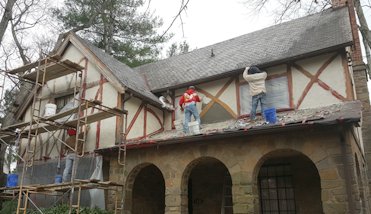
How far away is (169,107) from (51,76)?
14.7 ft

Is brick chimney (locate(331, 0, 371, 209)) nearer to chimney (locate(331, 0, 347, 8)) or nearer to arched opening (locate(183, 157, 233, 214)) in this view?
chimney (locate(331, 0, 347, 8))

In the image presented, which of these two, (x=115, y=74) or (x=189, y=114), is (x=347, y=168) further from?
(x=115, y=74)

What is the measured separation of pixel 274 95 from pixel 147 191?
5.40m

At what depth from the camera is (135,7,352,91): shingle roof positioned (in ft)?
37.4

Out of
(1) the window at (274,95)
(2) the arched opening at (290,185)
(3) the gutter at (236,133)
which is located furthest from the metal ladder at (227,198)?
(3) the gutter at (236,133)

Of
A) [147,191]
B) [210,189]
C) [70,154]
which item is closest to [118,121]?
[70,154]

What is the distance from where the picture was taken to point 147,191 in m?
12.4

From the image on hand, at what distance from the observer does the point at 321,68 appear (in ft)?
35.7

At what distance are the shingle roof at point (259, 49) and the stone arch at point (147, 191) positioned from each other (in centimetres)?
324

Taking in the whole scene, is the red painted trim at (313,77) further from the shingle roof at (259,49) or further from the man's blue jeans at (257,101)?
the man's blue jeans at (257,101)

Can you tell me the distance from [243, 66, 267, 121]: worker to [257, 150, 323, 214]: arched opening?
1.64 metres

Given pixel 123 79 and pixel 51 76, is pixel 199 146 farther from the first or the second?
pixel 51 76

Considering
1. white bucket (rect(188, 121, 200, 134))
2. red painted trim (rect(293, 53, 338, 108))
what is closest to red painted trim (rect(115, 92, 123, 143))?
white bucket (rect(188, 121, 200, 134))

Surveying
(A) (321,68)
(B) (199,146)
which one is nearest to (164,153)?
(B) (199,146)
